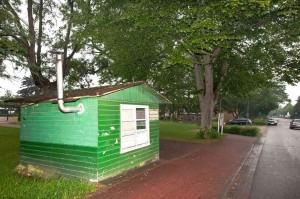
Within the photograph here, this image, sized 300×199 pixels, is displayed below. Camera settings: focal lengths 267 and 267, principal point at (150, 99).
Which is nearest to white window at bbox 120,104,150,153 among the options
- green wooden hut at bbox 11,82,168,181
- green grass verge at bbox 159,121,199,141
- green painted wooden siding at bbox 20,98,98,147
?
green wooden hut at bbox 11,82,168,181

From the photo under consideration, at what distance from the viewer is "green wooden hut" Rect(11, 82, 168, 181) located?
27.8 ft

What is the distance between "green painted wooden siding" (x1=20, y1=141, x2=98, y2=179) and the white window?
1.43 meters

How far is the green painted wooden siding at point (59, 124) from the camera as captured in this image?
8.47 meters

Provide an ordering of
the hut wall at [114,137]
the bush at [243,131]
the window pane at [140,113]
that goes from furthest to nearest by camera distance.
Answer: the bush at [243,131] → the window pane at [140,113] → the hut wall at [114,137]

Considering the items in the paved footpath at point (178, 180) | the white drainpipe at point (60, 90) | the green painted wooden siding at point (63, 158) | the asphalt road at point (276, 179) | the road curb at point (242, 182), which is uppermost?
the white drainpipe at point (60, 90)

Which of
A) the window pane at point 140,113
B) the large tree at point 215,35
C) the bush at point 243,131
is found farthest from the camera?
the bush at point 243,131

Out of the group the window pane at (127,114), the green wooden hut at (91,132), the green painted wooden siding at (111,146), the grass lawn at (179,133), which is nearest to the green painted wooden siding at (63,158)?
the green wooden hut at (91,132)

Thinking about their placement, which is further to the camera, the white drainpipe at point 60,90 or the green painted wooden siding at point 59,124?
the green painted wooden siding at point 59,124

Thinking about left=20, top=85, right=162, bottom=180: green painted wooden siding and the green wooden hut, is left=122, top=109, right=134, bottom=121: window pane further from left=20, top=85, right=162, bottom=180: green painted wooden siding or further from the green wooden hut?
left=20, top=85, right=162, bottom=180: green painted wooden siding

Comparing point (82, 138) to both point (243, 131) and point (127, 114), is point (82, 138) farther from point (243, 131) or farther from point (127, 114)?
point (243, 131)

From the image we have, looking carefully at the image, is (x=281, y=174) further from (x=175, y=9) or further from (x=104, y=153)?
(x=175, y=9)

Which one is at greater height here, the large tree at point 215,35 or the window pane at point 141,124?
the large tree at point 215,35

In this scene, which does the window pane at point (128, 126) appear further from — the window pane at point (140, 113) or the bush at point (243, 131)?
the bush at point (243, 131)

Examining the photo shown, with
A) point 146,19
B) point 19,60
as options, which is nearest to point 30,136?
point 19,60
